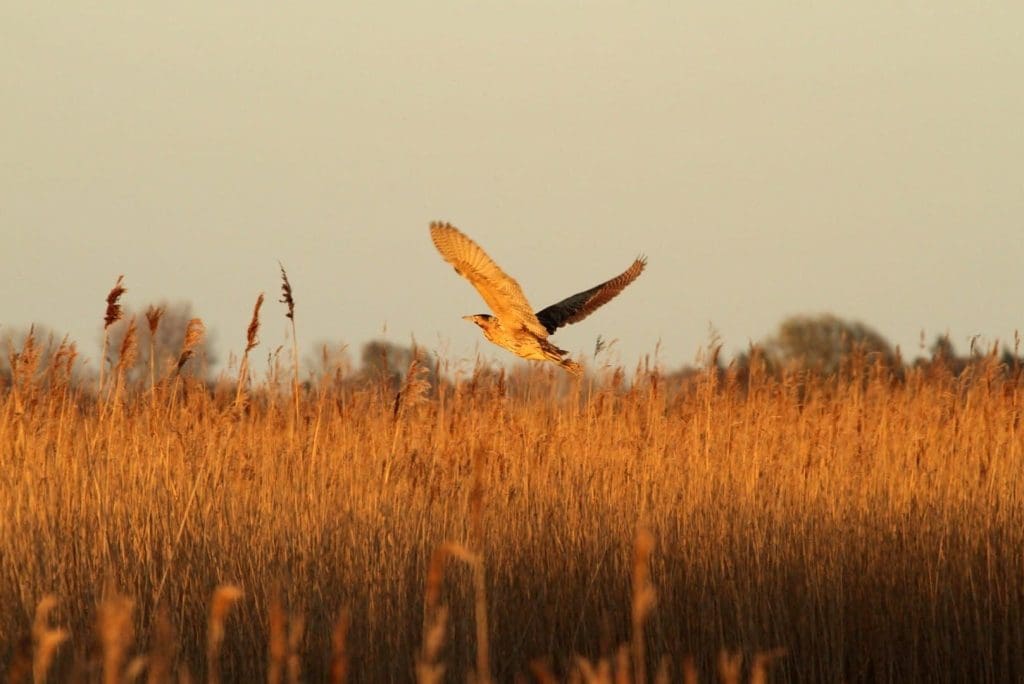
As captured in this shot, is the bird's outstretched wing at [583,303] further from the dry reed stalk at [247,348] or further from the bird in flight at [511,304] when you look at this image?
the dry reed stalk at [247,348]

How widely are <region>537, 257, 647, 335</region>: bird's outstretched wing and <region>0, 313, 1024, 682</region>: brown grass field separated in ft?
7.86

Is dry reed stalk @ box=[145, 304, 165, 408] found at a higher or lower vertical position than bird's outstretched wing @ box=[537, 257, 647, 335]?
lower

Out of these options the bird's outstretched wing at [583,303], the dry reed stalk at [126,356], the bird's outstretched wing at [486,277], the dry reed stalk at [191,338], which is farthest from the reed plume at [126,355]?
the bird's outstretched wing at [583,303]

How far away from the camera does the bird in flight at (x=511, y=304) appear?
6914mm

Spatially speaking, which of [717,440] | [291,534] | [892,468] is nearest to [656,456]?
[717,440]

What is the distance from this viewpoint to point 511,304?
736cm

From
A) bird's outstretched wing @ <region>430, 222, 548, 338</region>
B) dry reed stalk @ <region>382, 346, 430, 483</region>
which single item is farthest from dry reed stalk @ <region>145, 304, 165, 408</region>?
bird's outstretched wing @ <region>430, 222, 548, 338</region>

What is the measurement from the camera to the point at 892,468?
580 cm

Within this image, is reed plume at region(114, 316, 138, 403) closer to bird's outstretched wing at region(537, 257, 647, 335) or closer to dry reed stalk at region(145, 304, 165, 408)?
dry reed stalk at region(145, 304, 165, 408)

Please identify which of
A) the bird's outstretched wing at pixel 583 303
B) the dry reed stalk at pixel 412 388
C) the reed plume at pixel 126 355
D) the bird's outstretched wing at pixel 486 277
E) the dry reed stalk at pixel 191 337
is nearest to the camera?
the reed plume at pixel 126 355

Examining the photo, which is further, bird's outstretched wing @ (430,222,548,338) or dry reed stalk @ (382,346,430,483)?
bird's outstretched wing @ (430,222,548,338)

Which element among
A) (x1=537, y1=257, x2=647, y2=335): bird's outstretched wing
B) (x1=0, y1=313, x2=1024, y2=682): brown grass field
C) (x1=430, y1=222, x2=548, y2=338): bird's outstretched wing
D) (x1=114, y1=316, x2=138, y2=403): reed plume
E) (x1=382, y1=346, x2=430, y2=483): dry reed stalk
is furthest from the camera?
(x1=537, y1=257, x2=647, y2=335): bird's outstretched wing

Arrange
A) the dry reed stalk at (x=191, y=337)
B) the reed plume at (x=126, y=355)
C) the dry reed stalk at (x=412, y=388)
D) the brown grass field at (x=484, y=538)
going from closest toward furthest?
1. the brown grass field at (x=484, y=538)
2. the reed plume at (x=126, y=355)
3. the dry reed stalk at (x=191, y=337)
4. the dry reed stalk at (x=412, y=388)

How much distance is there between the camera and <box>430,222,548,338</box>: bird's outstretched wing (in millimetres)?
6859
